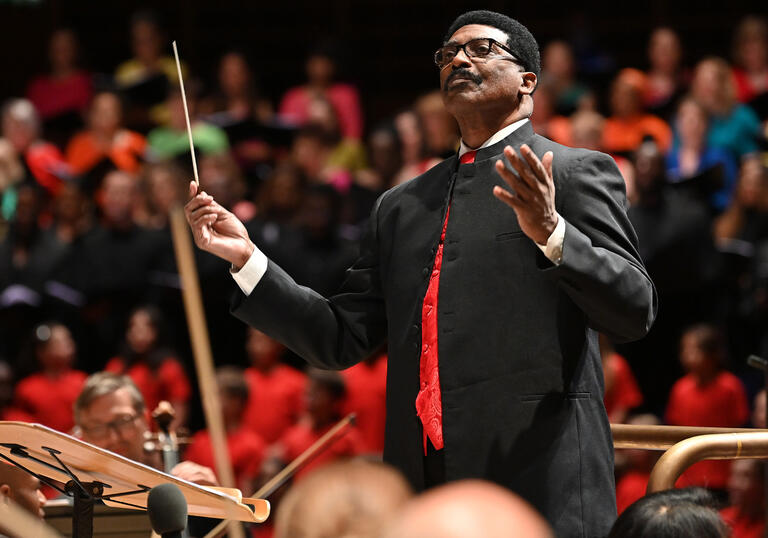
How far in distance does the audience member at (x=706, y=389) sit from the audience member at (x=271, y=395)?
1.93 m

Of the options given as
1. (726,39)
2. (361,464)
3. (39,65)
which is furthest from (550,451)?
(39,65)

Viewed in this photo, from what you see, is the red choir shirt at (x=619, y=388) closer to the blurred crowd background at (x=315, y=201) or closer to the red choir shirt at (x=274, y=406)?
the blurred crowd background at (x=315, y=201)

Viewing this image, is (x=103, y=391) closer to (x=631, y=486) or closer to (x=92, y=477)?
(x=92, y=477)

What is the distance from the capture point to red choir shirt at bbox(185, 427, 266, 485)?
20.1ft

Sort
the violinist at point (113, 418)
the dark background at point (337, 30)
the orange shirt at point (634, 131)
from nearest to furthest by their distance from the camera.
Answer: the violinist at point (113, 418)
the orange shirt at point (634, 131)
the dark background at point (337, 30)

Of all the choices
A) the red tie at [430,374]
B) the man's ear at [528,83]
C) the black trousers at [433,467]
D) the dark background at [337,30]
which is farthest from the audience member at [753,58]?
the black trousers at [433,467]

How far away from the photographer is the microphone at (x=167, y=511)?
1946 millimetres

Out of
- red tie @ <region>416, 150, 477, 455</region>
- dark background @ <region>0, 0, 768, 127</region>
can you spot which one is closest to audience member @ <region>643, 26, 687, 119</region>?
dark background @ <region>0, 0, 768, 127</region>

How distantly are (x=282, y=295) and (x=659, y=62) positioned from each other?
5.33 metres

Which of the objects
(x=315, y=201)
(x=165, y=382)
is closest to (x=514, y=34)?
(x=315, y=201)

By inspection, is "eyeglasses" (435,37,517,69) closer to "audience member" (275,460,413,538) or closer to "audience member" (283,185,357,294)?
"audience member" (275,460,413,538)

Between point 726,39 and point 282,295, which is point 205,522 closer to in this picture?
point 282,295

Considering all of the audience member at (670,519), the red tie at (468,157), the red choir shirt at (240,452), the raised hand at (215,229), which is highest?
the red tie at (468,157)

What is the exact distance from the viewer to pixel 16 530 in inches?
54.9
